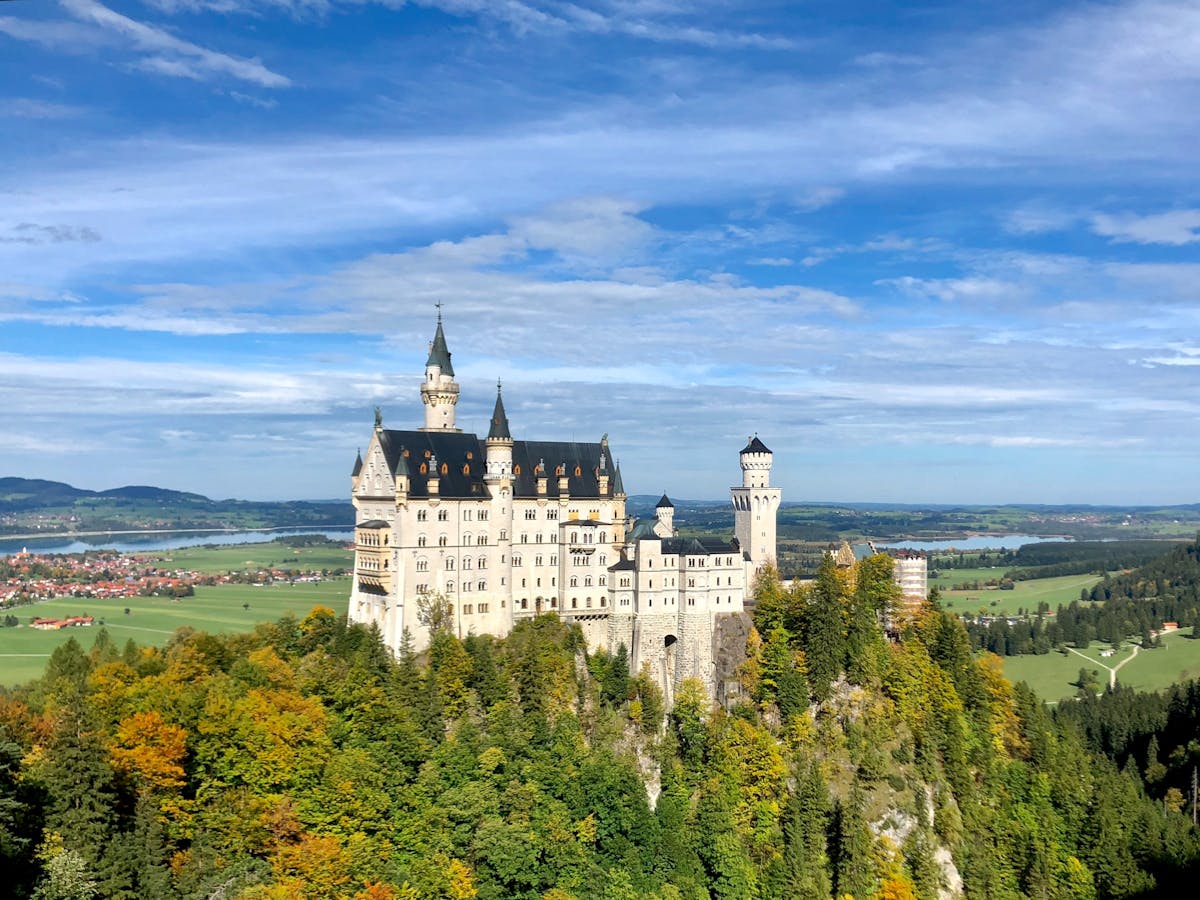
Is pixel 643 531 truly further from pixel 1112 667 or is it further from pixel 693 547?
pixel 1112 667

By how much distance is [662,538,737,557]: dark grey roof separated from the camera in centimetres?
8694

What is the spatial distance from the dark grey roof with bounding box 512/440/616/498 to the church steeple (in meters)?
6.53

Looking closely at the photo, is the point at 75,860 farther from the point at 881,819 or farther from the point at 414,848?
the point at 881,819

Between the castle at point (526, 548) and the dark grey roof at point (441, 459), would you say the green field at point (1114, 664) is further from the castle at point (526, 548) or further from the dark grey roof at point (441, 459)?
the dark grey roof at point (441, 459)

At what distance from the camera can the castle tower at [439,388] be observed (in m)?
88.6

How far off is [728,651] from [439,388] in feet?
106

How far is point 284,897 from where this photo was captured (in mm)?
53531

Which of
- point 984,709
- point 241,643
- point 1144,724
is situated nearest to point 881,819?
point 984,709

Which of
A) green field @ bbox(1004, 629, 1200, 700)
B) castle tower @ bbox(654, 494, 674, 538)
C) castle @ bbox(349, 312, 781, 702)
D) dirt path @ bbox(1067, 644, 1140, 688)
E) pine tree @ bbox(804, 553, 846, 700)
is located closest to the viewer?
castle @ bbox(349, 312, 781, 702)

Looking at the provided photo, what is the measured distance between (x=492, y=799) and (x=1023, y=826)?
41.9 meters

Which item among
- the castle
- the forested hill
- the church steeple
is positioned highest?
the church steeple

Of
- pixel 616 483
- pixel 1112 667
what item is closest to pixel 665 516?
pixel 616 483

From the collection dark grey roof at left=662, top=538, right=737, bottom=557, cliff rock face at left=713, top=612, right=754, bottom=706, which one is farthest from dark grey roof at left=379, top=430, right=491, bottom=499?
cliff rock face at left=713, top=612, right=754, bottom=706

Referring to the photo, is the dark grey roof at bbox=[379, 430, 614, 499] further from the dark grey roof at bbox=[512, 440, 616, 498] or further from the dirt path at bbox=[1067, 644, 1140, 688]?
the dirt path at bbox=[1067, 644, 1140, 688]
